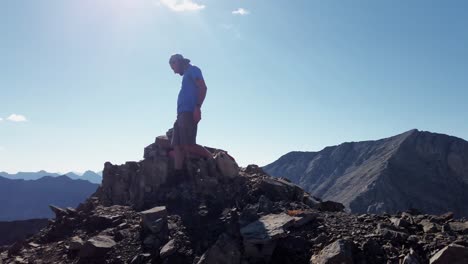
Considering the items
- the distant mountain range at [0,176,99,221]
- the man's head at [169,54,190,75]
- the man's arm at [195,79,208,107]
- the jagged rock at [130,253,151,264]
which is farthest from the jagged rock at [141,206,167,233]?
the distant mountain range at [0,176,99,221]

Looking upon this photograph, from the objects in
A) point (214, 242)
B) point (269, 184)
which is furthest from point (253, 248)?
point (269, 184)

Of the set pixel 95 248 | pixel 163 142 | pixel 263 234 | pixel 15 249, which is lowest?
pixel 15 249

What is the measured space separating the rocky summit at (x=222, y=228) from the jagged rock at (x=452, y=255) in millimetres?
12

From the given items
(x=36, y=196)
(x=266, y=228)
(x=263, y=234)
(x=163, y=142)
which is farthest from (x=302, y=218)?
(x=36, y=196)

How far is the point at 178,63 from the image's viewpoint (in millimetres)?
10203

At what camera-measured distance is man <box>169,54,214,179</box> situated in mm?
9984

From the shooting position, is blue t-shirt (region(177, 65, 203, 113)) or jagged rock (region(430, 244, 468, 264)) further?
blue t-shirt (region(177, 65, 203, 113))

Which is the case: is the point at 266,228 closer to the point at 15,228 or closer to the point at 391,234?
the point at 391,234

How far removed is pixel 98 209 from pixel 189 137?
9.86ft

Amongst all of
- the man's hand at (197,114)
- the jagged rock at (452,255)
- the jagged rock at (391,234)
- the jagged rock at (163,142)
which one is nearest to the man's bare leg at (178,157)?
Answer: the man's hand at (197,114)

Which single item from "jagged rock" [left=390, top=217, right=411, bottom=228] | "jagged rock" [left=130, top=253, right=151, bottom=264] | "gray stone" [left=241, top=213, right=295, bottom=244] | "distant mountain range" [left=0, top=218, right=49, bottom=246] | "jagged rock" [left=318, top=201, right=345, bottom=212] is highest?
"jagged rock" [left=318, top=201, right=345, bottom=212]

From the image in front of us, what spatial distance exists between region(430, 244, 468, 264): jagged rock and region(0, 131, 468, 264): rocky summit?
0.01 m

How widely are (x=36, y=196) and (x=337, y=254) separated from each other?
15352cm

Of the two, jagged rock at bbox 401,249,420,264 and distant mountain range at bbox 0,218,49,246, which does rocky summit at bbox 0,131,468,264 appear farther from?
distant mountain range at bbox 0,218,49,246
